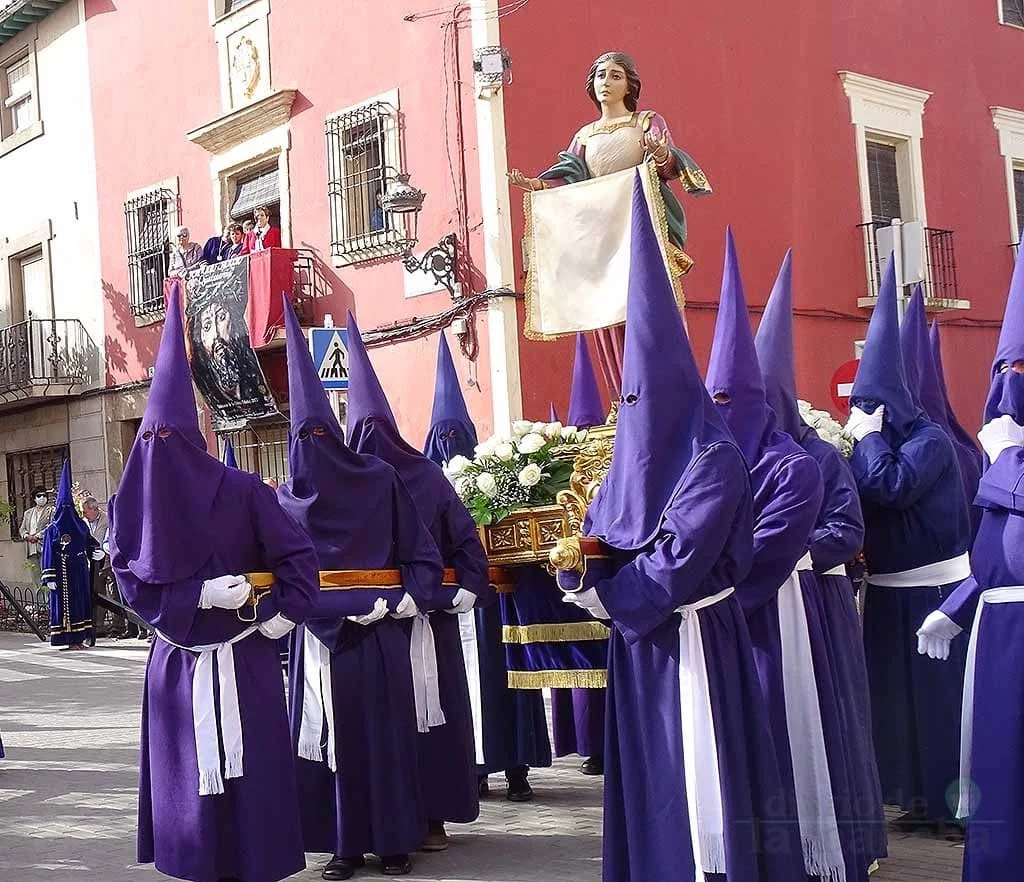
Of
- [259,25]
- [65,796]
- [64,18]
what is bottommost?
[65,796]

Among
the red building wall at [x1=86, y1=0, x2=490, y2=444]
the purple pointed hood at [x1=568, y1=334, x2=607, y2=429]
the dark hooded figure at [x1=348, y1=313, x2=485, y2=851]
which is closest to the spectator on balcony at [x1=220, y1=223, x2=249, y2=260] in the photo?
the red building wall at [x1=86, y1=0, x2=490, y2=444]

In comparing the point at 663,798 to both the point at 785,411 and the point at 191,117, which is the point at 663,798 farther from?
the point at 191,117

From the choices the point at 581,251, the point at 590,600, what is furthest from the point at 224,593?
the point at 581,251

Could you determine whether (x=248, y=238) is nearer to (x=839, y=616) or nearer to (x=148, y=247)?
(x=148, y=247)

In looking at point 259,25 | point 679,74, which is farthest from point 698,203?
point 259,25

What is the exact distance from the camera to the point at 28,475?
24656mm

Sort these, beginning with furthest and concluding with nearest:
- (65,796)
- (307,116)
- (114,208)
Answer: (114,208)
(307,116)
(65,796)

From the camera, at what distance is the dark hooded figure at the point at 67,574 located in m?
18.1

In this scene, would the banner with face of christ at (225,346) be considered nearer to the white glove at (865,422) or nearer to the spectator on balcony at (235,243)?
the spectator on balcony at (235,243)

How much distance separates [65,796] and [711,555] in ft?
17.3

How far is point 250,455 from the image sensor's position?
1977cm

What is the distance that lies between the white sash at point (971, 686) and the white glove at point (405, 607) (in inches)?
99.8

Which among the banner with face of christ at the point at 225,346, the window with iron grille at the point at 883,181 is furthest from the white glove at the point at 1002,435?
the window with iron grille at the point at 883,181

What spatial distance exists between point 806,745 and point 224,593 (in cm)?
234
